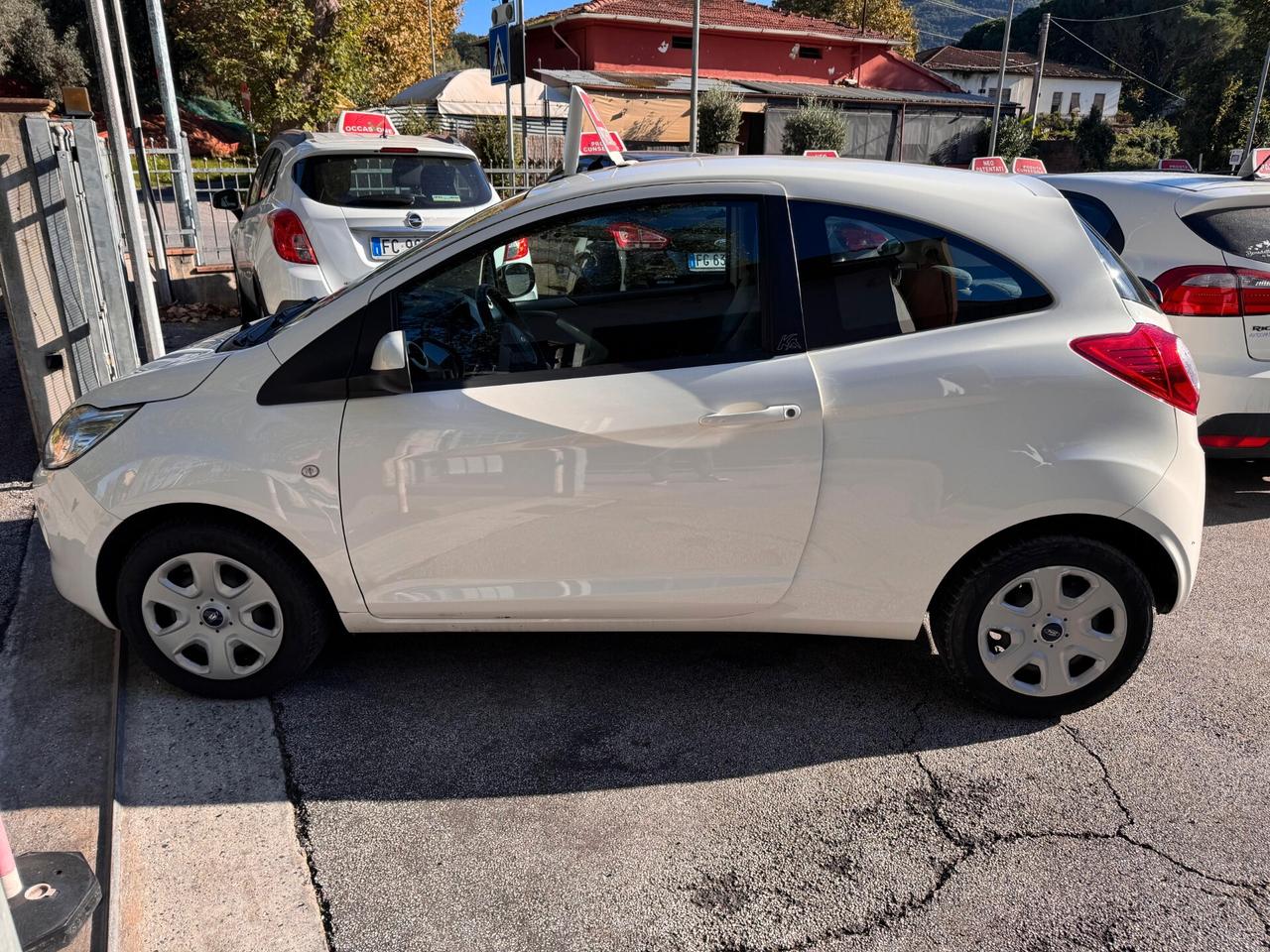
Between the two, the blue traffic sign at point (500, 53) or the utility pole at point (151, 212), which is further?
the blue traffic sign at point (500, 53)

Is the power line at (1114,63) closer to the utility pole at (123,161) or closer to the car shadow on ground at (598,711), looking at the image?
the utility pole at (123,161)

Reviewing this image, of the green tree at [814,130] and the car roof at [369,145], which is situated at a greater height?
the car roof at [369,145]

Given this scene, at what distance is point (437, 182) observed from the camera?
25.1ft

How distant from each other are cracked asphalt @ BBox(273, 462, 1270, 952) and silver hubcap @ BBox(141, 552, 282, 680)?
9.5 inches

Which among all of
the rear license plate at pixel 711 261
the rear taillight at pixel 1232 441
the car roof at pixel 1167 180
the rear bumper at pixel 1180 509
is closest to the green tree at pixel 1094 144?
the car roof at pixel 1167 180

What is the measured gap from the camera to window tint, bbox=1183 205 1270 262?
484 cm

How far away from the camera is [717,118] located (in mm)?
29750

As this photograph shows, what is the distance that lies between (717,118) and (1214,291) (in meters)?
26.8

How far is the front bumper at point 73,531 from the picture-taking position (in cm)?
320

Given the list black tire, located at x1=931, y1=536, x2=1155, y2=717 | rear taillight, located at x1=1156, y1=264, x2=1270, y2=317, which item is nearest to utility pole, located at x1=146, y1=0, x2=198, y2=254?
rear taillight, located at x1=1156, y1=264, x2=1270, y2=317

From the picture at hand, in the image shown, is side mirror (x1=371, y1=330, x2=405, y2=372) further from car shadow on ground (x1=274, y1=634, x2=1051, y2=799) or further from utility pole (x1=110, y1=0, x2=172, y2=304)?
utility pole (x1=110, y1=0, x2=172, y2=304)

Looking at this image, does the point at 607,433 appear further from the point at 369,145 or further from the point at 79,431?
the point at 369,145

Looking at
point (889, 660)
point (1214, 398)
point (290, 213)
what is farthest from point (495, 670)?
point (290, 213)

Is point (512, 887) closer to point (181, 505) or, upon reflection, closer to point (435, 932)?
point (435, 932)
